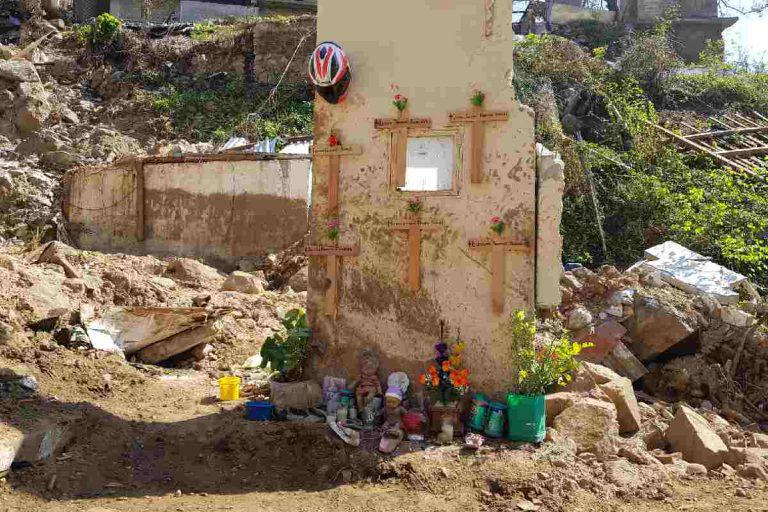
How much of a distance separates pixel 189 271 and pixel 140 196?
269 cm

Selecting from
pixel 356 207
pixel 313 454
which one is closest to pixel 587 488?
pixel 313 454

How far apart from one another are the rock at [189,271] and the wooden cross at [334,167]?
4681 millimetres

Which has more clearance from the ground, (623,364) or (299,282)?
(299,282)

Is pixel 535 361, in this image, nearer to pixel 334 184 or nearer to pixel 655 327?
pixel 334 184

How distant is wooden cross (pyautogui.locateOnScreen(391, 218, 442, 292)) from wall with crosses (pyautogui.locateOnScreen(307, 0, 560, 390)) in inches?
0.6

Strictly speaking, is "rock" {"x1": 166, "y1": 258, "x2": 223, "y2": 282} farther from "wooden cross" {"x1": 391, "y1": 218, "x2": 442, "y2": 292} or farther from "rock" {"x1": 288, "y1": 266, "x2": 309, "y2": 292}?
"wooden cross" {"x1": 391, "y1": 218, "x2": 442, "y2": 292}

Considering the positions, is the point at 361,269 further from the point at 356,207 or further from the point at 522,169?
the point at 522,169

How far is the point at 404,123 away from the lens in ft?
21.8

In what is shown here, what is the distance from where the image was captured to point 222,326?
9102mm

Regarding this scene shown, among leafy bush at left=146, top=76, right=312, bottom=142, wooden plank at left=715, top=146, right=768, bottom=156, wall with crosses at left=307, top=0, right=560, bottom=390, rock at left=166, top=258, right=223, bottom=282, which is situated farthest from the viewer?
leafy bush at left=146, top=76, right=312, bottom=142

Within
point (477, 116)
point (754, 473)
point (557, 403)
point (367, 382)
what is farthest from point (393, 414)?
point (754, 473)

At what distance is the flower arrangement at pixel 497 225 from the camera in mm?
6375

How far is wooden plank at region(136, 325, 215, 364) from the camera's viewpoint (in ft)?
27.1

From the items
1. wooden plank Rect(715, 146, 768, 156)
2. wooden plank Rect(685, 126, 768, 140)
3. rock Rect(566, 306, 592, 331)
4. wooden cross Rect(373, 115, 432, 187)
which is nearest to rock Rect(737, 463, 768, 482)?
rock Rect(566, 306, 592, 331)
